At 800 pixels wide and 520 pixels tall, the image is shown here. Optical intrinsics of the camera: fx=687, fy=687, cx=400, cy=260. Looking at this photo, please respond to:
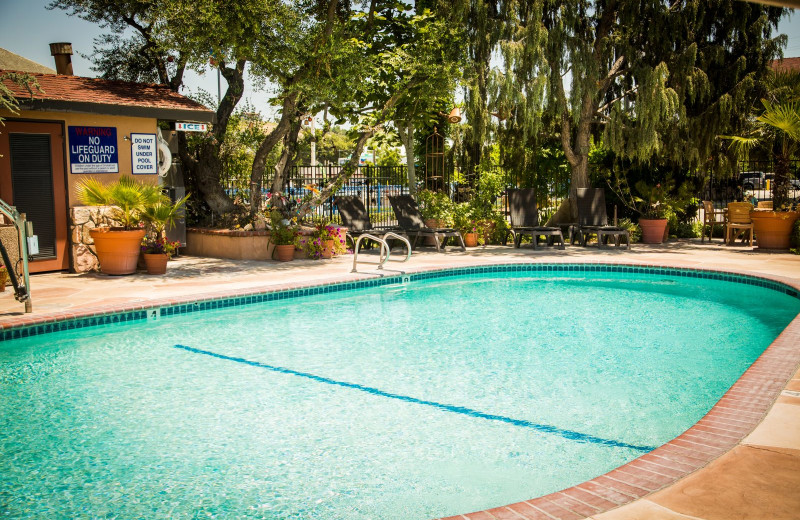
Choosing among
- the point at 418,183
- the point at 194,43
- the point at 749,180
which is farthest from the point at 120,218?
the point at 749,180

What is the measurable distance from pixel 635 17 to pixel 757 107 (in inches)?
123

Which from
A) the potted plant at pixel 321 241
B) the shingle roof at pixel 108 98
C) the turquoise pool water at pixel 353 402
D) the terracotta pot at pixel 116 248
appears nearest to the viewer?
the turquoise pool water at pixel 353 402

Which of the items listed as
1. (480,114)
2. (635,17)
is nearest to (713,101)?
(635,17)

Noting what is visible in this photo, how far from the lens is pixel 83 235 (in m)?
10.6

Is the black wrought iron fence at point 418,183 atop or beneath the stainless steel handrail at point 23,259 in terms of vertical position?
atop

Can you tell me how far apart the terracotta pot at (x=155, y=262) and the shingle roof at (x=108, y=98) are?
234 cm

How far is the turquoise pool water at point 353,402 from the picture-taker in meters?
4.07

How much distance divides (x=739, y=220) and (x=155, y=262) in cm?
1140

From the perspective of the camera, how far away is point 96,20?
→ 1405cm

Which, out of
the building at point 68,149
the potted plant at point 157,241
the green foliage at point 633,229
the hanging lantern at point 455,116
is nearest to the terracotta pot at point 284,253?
the potted plant at point 157,241

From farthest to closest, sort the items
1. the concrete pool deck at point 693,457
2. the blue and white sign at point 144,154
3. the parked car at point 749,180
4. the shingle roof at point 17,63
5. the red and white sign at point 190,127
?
the shingle roof at point 17,63 → the parked car at point 749,180 → the red and white sign at point 190,127 → the blue and white sign at point 144,154 → the concrete pool deck at point 693,457

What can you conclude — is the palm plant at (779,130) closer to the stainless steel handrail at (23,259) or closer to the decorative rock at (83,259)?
the decorative rock at (83,259)

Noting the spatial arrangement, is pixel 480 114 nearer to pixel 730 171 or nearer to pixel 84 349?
pixel 730 171

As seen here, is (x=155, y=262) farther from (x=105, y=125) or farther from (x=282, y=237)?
(x=105, y=125)
